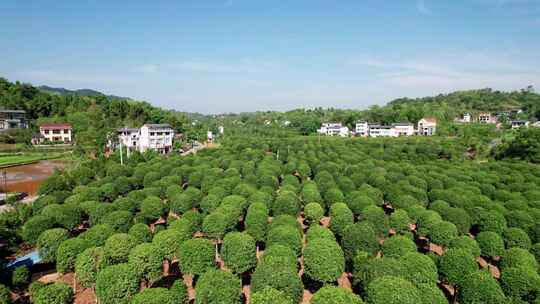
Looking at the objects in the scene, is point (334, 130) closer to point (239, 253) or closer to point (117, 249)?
point (239, 253)

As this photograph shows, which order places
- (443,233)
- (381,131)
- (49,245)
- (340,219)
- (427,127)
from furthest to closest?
(381,131), (427,127), (340,219), (443,233), (49,245)

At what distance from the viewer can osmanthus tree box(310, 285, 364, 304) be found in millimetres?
11367

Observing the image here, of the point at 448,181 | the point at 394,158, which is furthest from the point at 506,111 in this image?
the point at 448,181

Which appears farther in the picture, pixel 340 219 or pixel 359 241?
pixel 340 219

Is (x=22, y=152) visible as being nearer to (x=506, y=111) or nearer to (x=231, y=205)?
(x=231, y=205)

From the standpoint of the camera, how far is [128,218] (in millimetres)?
20156

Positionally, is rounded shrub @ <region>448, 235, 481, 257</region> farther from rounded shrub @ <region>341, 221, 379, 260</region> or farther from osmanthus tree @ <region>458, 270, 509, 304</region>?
rounded shrub @ <region>341, 221, 379, 260</region>

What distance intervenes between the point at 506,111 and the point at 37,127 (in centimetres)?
17081

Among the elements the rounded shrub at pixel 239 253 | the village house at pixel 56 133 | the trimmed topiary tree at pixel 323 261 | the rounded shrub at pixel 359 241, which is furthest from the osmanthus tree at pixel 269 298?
the village house at pixel 56 133

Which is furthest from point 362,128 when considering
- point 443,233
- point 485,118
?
point 443,233

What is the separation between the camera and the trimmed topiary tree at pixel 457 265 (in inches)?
572

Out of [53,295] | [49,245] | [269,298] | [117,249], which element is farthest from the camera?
[49,245]

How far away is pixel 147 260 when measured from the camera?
49.0 ft

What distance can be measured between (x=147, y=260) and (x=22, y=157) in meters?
58.9
